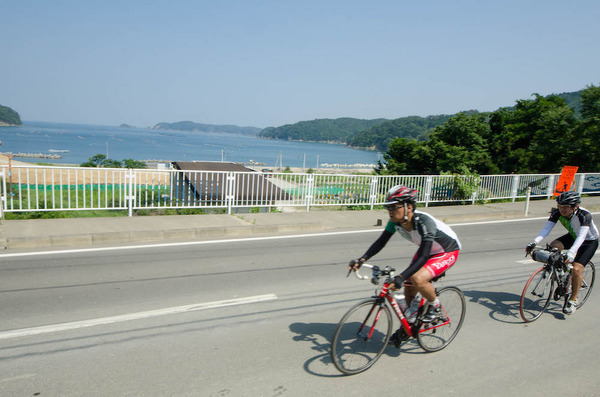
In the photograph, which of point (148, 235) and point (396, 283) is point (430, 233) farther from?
point (148, 235)

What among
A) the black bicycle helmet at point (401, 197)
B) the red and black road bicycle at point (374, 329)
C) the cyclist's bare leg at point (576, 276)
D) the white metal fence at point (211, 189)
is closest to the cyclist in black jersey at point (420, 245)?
the black bicycle helmet at point (401, 197)

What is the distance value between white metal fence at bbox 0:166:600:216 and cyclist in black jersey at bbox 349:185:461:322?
8291 millimetres

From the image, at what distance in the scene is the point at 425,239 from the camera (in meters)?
4.05

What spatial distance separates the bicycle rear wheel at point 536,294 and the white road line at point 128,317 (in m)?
3.41

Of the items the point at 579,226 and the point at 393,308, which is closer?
the point at 393,308

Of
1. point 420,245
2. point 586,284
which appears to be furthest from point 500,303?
point 420,245

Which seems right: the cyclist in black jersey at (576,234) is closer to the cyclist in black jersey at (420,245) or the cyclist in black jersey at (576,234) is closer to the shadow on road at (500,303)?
the shadow on road at (500,303)

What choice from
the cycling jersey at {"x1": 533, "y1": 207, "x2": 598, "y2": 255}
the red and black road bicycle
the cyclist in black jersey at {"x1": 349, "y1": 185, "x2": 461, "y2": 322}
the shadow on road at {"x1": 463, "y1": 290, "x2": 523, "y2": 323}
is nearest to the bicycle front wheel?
the red and black road bicycle

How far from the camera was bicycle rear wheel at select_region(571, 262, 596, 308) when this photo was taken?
616cm

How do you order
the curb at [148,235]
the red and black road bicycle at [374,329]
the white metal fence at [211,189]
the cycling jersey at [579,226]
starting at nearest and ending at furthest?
1. the red and black road bicycle at [374,329]
2. the cycling jersey at [579,226]
3. the curb at [148,235]
4. the white metal fence at [211,189]

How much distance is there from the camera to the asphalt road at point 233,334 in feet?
12.7

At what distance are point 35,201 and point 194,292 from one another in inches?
272

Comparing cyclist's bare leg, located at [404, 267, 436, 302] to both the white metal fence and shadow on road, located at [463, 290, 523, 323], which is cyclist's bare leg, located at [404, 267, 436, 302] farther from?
the white metal fence

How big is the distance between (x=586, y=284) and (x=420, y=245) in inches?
148
